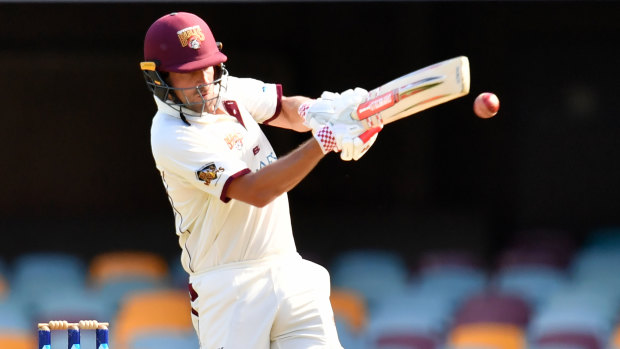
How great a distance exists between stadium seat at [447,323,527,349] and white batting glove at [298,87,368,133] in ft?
9.60

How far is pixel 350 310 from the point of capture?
22.6 ft

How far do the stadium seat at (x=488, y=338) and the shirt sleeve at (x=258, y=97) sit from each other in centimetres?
260

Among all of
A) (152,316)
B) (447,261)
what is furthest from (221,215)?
(447,261)

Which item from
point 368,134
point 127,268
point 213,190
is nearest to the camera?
point 368,134

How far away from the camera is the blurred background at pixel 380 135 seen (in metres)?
9.54

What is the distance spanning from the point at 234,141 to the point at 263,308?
1.62ft

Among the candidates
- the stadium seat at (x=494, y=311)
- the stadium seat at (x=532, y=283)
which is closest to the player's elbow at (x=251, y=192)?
the stadium seat at (x=494, y=311)

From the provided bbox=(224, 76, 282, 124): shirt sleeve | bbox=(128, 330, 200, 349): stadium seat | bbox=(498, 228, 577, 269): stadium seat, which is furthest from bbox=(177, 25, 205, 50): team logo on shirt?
bbox=(498, 228, 577, 269): stadium seat

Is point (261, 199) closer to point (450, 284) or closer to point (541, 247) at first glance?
point (450, 284)

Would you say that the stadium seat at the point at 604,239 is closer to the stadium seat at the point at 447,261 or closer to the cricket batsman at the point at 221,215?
the stadium seat at the point at 447,261

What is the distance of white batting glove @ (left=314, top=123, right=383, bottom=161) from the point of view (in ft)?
10.3

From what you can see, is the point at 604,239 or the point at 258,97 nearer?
the point at 258,97

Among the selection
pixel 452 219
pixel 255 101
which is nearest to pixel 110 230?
pixel 452 219

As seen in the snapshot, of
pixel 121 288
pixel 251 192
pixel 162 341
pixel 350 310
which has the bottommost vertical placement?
pixel 162 341
